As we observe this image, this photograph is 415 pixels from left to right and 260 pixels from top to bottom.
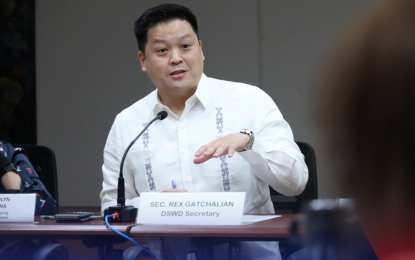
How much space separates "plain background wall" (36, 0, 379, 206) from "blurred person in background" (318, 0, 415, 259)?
368 centimetres

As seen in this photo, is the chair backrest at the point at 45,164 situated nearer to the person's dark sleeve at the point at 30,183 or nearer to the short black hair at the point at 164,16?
the person's dark sleeve at the point at 30,183

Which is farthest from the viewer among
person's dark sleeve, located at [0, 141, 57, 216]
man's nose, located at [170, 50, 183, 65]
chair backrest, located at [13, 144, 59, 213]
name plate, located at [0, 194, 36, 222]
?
chair backrest, located at [13, 144, 59, 213]

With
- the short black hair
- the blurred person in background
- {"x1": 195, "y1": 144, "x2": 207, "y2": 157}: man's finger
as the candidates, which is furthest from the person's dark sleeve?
the blurred person in background

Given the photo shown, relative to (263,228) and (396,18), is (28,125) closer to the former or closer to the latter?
(263,228)

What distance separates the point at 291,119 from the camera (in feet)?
13.2

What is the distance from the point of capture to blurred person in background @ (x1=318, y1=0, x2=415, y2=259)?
283 mm

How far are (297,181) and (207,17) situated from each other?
2.65m

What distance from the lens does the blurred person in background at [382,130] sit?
0.28m

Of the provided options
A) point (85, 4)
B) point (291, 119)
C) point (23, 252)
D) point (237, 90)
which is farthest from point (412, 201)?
point (85, 4)

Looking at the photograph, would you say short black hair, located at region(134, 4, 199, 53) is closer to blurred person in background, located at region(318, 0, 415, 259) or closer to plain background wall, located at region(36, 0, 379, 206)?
blurred person in background, located at region(318, 0, 415, 259)

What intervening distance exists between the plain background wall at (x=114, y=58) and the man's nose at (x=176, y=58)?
2.03m

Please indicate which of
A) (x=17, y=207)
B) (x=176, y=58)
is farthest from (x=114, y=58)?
(x=17, y=207)

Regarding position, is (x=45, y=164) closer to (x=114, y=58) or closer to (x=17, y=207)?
(x=17, y=207)

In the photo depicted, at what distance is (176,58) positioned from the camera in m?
2.09
